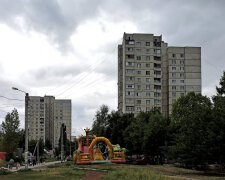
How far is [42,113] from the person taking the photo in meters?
164

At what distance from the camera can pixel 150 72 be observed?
89125 millimetres

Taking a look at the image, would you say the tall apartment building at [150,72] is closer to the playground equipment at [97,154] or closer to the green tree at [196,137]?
the playground equipment at [97,154]

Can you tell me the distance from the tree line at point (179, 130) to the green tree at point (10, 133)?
19.2m

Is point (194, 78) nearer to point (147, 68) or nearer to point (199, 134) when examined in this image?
point (147, 68)

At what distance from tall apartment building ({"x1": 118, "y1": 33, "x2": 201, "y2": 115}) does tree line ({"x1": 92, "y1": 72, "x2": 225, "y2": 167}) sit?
18257mm

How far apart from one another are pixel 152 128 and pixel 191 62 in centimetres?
5168

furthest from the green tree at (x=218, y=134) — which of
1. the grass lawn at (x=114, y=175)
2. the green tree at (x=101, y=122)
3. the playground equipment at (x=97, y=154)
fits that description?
the green tree at (x=101, y=122)

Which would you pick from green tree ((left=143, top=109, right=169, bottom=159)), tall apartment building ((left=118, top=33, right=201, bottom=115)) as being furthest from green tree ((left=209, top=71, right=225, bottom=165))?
tall apartment building ((left=118, top=33, right=201, bottom=115))

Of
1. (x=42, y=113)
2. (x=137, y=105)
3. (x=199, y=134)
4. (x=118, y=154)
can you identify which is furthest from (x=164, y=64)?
(x=42, y=113)

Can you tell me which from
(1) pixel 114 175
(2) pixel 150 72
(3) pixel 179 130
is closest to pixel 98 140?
(3) pixel 179 130

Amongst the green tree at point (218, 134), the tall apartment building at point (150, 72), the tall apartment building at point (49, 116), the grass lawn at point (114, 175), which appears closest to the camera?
the grass lawn at point (114, 175)

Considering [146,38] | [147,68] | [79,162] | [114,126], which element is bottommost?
[79,162]

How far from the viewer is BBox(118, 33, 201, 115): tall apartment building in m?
87.4

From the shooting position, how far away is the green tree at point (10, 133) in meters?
45.2
